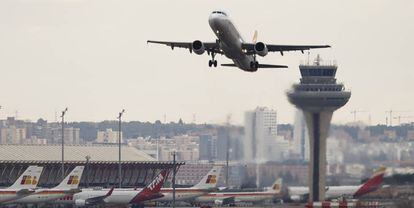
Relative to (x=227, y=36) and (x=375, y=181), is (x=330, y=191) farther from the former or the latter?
(x=227, y=36)

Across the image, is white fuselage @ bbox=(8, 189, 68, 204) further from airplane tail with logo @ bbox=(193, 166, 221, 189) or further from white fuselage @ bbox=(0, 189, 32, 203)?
airplane tail with logo @ bbox=(193, 166, 221, 189)

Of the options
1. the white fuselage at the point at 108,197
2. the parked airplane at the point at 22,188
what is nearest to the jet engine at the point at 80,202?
the white fuselage at the point at 108,197

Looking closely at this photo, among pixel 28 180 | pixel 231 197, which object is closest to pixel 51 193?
pixel 28 180

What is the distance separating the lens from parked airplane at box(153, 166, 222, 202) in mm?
168500

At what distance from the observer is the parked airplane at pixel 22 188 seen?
149500 millimetres

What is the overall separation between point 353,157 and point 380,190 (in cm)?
418

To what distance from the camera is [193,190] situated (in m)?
170

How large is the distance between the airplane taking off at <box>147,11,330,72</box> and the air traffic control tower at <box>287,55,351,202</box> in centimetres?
3618

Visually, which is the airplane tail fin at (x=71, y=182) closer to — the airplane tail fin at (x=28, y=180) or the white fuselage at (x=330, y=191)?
the airplane tail fin at (x=28, y=180)

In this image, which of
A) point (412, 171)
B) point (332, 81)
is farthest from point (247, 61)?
point (332, 81)

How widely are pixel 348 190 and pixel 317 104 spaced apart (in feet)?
69.3

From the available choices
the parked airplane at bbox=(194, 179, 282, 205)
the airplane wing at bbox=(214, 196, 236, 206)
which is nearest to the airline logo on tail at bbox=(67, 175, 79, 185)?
the parked airplane at bbox=(194, 179, 282, 205)

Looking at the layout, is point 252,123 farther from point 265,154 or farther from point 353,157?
point 353,157

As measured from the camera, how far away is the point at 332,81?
196 meters
